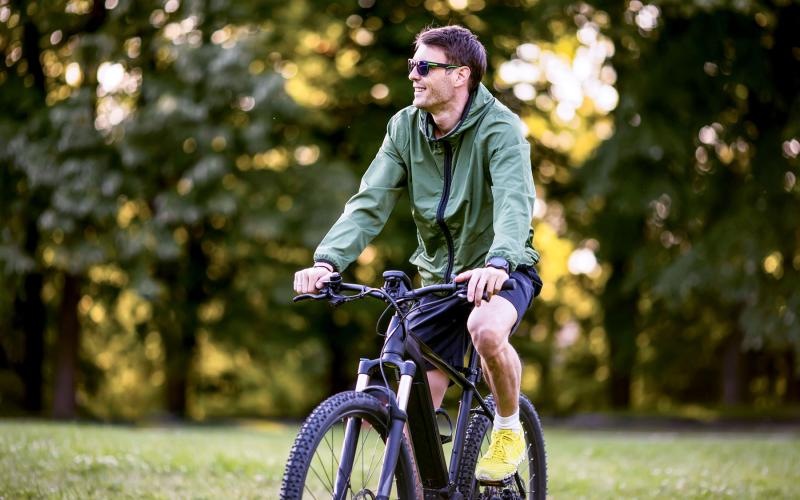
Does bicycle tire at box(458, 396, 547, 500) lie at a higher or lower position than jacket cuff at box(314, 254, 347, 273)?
lower

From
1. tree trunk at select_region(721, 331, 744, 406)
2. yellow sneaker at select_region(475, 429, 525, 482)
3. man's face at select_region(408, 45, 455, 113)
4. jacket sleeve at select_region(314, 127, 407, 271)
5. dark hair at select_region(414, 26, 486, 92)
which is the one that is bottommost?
tree trunk at select_region(721, 331, 744, 406)

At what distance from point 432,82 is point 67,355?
1509 cm

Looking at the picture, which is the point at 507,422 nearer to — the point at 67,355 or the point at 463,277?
the point at 463,277

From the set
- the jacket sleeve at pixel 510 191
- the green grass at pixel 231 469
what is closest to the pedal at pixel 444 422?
the jacket sleeve at pixel 510 191

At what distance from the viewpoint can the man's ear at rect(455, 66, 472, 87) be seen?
13.5ft

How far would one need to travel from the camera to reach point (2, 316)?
57.4 ft

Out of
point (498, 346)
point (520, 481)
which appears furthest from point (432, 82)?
point (520, 481)

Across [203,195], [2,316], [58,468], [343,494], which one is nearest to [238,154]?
[203,195]

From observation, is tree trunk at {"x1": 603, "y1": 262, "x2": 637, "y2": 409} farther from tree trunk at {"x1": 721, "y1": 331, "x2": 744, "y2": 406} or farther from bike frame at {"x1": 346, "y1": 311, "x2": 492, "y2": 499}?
bike frame at {"x1": 346, "y1": 311, "x2": 492, "y2": 499}

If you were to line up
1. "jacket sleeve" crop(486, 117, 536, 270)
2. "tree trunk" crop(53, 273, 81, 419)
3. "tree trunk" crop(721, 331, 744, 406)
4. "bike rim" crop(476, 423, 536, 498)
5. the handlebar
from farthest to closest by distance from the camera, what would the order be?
"tree trunk" crop(721, 331, 744, 406) → "tree trunk" crop(53, 273, 81, 419) → "bike rim" crop(476, 423, 536, 498) → "jacket sleeve" crop(486, 117, 536, 270) → the handlebar

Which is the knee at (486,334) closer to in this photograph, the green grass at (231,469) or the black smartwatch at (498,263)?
the black smartwatch at (498,263)

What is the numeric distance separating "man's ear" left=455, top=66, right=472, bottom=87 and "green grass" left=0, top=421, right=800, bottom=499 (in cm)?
321

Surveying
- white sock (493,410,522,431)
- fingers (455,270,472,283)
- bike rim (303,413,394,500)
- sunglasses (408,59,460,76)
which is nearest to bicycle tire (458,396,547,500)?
white sock (493,410,522,431)

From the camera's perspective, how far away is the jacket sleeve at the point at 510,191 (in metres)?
3.78
